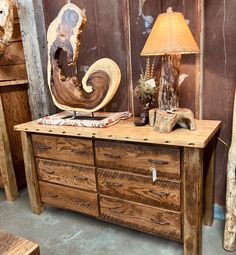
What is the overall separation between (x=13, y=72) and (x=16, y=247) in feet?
6.61

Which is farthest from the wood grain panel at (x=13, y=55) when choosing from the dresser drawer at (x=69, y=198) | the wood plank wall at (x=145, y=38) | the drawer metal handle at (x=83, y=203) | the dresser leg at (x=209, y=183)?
the dresser leg at (x=209, y=183)

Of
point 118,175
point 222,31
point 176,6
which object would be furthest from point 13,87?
point 222,31

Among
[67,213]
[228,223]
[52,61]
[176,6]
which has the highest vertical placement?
[176,6]

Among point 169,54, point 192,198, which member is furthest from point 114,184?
point 169,54

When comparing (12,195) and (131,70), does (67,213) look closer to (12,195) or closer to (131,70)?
(12,195)

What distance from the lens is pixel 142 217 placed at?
1.66m

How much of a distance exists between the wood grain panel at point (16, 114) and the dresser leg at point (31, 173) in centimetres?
50

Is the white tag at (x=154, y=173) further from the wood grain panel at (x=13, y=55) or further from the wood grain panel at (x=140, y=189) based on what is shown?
the wood grain panel at (x=13, y=55)

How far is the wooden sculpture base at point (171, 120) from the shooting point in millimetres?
1511

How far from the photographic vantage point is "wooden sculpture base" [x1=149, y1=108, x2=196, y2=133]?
1.51 metres

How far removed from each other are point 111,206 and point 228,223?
0.72m

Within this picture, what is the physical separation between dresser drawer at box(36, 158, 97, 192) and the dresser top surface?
0.25 metres

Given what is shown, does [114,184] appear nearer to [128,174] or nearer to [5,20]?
[128,174]

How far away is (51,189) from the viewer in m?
2.03
